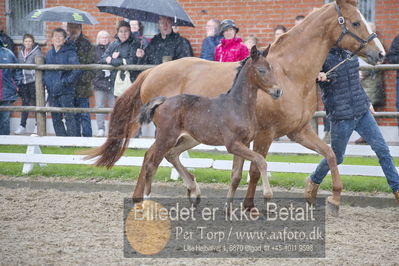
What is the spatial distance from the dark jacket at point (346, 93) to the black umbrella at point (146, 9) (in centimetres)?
372

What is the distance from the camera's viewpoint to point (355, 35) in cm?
707

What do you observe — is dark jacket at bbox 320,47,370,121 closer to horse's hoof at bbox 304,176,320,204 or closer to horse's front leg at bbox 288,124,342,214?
horse's front leg at bbox 288,124,342,214

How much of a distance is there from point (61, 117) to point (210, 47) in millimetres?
2676

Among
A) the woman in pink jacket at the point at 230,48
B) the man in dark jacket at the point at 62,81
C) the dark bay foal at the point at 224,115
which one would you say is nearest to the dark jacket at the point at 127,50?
the man in dark jacket at the point at 62,81

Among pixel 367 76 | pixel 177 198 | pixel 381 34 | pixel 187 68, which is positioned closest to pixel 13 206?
pixel 177 198

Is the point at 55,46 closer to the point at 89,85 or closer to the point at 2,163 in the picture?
the point at 89,85

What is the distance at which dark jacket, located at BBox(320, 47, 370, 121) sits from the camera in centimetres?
732

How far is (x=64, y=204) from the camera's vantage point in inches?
307

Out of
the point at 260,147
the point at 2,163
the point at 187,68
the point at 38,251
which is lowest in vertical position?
the point at 2,163

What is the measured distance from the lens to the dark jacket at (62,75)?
35.9 ft

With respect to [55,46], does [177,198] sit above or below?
below

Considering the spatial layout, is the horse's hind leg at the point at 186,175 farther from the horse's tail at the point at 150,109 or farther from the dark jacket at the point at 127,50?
the dark jacket at the point at 127,50

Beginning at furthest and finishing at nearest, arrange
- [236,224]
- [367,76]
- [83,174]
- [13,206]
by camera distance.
Result: [367,76], [83,174], [13,206], [236,224]

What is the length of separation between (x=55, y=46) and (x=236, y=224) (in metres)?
5.71
